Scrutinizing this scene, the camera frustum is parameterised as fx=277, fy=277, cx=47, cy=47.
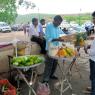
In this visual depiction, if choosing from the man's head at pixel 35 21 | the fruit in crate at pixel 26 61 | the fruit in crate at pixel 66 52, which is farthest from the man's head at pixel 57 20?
the man's head at pixel 35 21

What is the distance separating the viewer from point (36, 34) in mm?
8617

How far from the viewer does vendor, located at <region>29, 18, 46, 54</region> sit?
308 inches

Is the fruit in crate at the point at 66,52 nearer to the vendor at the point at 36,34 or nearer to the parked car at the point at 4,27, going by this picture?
the vendor at the point at 36,34

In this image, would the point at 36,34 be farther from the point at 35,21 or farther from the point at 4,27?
the point at 4,27

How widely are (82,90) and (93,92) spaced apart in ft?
4.21

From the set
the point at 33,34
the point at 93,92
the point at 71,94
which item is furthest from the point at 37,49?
the point at 93,92

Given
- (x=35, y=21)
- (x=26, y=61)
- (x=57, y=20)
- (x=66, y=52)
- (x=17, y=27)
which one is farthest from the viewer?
(x=17, y=27)

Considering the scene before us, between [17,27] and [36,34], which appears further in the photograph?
[17,27]

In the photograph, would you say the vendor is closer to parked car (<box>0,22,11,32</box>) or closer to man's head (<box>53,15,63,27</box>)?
man's head (<box>53,15,63,27</box>)

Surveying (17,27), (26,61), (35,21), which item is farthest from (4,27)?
(26,61)

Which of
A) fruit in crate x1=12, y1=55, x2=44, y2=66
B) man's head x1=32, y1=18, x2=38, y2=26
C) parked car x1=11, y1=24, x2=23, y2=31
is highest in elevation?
man's head x1=32, y1=18, x2=38, y2=26

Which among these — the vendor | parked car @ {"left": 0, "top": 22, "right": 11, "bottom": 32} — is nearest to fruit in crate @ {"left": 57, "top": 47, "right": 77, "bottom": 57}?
the vendor

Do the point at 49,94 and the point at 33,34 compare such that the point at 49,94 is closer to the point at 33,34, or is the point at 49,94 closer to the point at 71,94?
the point at 71,94

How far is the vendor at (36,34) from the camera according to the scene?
7.83 metres
